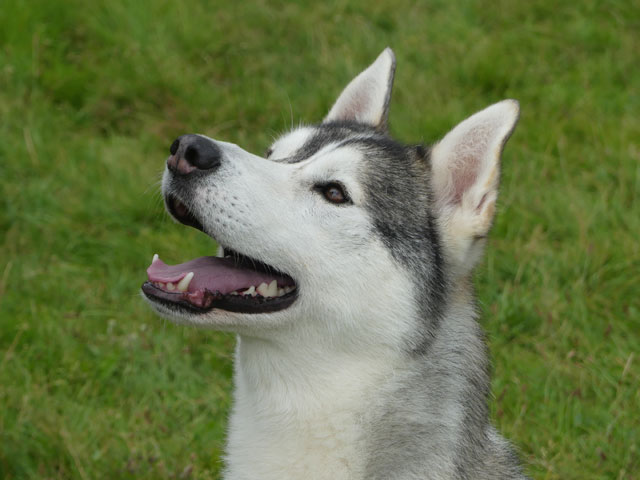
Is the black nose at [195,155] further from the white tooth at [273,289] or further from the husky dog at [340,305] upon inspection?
the white tooth at [273,289]

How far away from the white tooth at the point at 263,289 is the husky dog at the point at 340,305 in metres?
0.01

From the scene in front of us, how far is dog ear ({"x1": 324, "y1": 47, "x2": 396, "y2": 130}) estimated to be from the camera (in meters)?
4.66

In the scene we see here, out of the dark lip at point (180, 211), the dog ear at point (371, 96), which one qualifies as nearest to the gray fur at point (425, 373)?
the dog ear at point (371, 96)

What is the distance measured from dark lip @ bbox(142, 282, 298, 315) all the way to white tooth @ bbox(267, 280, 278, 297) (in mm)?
49

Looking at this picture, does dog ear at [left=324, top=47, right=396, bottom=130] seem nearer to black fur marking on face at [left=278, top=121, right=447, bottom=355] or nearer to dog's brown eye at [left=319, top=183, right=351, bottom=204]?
black fur marking on face at [left=278, top=121, right=447, bottom=355]

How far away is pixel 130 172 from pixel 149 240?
2.87 feet

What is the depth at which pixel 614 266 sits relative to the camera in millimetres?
6098

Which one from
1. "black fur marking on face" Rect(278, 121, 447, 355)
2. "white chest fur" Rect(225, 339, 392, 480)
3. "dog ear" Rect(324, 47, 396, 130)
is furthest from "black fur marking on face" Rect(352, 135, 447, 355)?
"dog ear" Rect(324, 47, 396, 130)

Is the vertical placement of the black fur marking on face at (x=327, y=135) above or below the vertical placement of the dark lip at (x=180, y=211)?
above

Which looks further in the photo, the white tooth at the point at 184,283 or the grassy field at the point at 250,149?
the grassy field at the point at 250,149

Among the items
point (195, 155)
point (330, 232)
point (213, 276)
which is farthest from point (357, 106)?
point (213, 276)

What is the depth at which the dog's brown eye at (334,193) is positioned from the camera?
12.7 ft

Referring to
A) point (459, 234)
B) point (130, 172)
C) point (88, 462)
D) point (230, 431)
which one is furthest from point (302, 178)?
point (130, 172)

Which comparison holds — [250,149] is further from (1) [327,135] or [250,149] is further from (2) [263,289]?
(2) [263,289]
